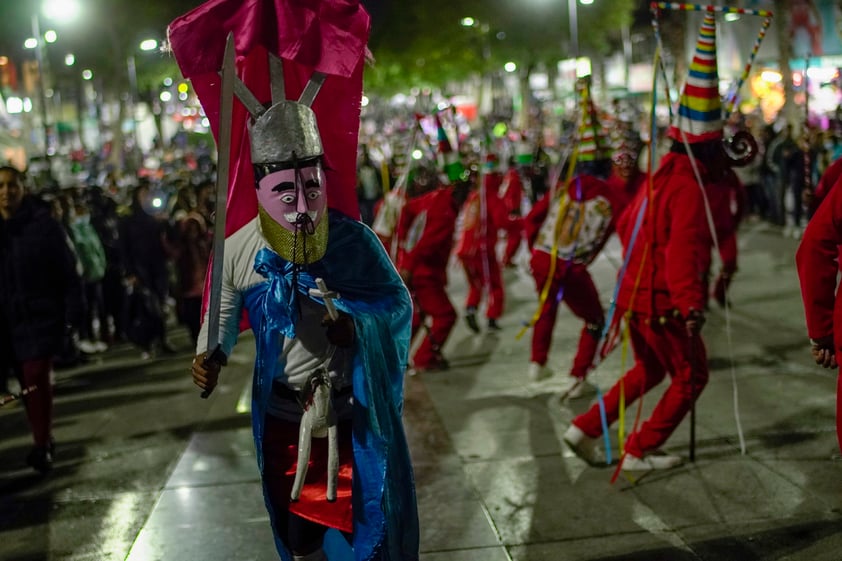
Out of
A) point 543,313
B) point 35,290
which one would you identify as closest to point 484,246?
point 543,313

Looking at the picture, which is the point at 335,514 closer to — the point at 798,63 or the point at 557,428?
the point at 557,428

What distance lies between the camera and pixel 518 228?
11586mm

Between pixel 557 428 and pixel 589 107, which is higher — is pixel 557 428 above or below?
below

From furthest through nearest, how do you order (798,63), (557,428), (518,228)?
(798,63) < (518,228) < (557,428)

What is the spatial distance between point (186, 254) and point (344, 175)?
6.69m

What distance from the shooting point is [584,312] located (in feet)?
27.6

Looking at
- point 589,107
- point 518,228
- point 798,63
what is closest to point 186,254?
point 518,228

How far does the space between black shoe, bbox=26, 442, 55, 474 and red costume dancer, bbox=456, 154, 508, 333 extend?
5299mm

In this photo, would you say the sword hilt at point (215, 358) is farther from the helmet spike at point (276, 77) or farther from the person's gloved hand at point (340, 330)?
the helmet spike at point (276, 77)

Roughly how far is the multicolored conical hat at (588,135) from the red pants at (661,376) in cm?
229

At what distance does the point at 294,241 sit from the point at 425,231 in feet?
18.4

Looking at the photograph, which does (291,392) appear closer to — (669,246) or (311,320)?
(311,320)

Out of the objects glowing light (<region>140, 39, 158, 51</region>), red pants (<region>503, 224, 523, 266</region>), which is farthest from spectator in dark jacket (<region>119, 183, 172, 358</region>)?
red pants (<region>503, 224, 523, 266</region>)

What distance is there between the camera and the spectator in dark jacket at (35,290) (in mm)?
6820
